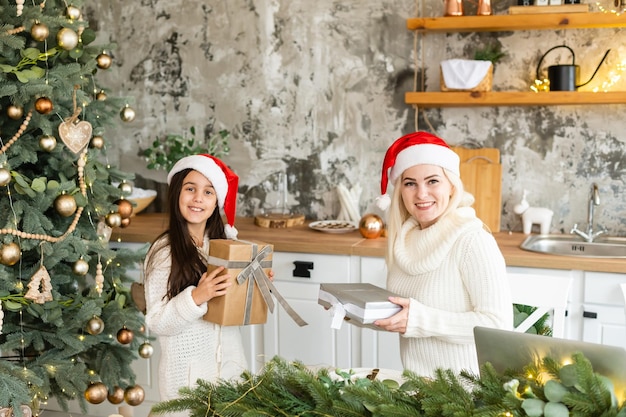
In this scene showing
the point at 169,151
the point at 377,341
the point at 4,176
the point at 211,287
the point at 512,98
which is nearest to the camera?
the point at 211,287

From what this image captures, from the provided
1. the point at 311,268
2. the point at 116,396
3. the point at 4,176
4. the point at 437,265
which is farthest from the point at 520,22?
the point at 116,396

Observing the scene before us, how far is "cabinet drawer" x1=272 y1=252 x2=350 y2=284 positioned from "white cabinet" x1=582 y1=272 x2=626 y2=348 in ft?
3.28

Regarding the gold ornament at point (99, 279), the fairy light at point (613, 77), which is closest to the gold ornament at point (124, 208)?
the gold ornament at point (99, 279)

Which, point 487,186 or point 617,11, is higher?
point 617,11

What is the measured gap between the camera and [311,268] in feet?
10.7

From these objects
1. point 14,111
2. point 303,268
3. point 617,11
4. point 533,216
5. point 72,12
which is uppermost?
point 617,11

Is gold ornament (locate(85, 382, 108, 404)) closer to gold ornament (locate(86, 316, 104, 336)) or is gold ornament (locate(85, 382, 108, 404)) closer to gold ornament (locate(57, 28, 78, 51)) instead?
gold ornament (locate(86, 316, 104, 336))

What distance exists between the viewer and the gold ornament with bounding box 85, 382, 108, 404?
2.78 meters

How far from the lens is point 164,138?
416 centimetres

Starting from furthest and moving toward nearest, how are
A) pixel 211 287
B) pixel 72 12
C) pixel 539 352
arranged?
pixel 72 12 → pixel 211 287 → pixel 539 352

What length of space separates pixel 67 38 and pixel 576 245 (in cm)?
235

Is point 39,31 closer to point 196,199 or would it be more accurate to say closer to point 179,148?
point 196,199

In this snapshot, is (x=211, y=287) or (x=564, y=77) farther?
Result: (x=564, y=77)

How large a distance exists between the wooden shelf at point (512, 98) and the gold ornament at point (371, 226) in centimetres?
61
